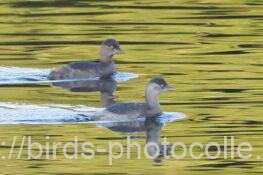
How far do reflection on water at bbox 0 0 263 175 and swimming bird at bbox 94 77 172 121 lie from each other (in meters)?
0.37

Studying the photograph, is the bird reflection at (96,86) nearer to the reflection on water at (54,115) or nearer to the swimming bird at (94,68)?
the swimming bird at (94,68)

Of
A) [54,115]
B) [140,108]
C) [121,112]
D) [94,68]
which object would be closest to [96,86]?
[94,68]

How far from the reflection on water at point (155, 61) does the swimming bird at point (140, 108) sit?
0.37m

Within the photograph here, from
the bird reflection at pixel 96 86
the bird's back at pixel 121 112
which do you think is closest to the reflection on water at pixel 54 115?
the bird's back at pixel 121 112

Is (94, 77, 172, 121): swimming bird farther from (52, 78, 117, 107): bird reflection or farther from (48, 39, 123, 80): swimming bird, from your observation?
(48, 39, 123, 80): swimming bird

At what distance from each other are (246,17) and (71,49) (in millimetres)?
5538

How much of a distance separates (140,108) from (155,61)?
626 cm

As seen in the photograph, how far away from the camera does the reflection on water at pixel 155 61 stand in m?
18.9

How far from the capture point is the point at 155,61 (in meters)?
28.2

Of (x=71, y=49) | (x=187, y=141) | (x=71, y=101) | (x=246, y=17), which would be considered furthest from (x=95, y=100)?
(x=246, y=17)

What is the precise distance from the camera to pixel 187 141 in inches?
774

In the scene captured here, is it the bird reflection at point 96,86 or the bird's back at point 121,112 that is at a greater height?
the bird reflection at point 96,86

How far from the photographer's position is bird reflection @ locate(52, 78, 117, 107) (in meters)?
24.7

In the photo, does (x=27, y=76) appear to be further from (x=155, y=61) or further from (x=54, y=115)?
(x=54, y=115)
